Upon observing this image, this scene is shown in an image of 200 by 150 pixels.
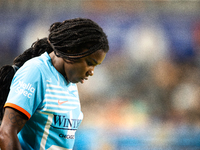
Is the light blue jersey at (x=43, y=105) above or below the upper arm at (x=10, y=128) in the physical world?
above

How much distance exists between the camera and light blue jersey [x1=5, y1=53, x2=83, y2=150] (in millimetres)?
725

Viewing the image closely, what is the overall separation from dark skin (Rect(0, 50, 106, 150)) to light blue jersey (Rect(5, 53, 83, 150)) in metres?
0.02

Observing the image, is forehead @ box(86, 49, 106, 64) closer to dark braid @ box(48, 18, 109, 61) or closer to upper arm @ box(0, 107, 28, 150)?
dark braid @ box(48, 18, 109, 61)

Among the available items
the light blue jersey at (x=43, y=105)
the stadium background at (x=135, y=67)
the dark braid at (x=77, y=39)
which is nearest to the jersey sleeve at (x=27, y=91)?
the light blue jersey at (x=43, y=105)

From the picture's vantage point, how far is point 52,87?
2.65 feet

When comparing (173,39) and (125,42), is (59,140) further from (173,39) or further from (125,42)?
(173,39)

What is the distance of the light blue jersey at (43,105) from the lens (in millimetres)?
725

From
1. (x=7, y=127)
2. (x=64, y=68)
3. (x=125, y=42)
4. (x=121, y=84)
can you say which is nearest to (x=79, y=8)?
(x=125, y=42)

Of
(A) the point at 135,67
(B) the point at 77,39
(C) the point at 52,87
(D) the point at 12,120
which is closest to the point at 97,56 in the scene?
(B) the point at 77,39

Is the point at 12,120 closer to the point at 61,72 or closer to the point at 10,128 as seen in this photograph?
the point at 10,128

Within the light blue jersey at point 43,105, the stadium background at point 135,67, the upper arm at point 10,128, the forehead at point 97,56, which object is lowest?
the upper arm at point 10,128

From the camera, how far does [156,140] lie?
122 inches

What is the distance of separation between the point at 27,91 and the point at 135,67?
2.86 metres

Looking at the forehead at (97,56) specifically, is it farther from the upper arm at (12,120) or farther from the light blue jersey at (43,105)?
the upper arm at (12,120)
